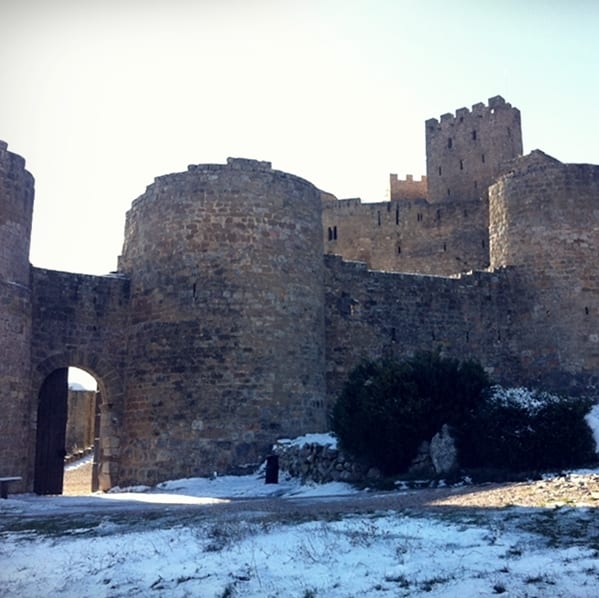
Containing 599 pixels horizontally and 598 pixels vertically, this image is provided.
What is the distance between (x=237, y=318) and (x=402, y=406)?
17.1ft

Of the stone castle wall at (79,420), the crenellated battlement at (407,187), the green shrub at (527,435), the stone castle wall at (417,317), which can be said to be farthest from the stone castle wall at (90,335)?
the crenellated battlement at (407,187)

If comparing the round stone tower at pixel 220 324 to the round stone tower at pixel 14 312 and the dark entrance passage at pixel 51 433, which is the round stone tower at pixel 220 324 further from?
the round stone tower at pixel 14 312

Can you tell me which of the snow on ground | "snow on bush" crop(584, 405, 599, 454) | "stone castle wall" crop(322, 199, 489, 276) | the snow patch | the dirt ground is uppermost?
"stone castle wall" crop(322, 199, 489, 276)

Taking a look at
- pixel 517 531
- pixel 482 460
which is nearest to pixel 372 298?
pixel 482 460

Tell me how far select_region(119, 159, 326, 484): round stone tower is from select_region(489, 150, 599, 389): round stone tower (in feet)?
23.0

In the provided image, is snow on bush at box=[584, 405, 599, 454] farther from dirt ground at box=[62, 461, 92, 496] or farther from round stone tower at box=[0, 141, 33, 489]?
dirt ground at box=[62, 461, 92, 496]

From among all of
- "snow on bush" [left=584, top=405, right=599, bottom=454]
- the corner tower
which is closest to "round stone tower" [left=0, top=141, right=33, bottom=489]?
"snow on bush" [left=584, top=405, right=599, bottom=454]

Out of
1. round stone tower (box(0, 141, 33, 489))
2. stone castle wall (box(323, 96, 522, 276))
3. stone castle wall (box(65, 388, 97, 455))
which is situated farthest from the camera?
stone castle wall (box(323, 96, 522, 276))

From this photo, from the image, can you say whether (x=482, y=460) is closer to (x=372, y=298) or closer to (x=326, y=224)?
(x=372, y=298)

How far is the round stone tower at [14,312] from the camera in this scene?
16328mm

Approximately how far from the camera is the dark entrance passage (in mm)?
18109

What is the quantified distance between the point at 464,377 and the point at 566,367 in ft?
27.3

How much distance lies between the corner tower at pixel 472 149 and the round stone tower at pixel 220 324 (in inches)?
807

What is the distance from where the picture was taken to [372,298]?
856 inches
